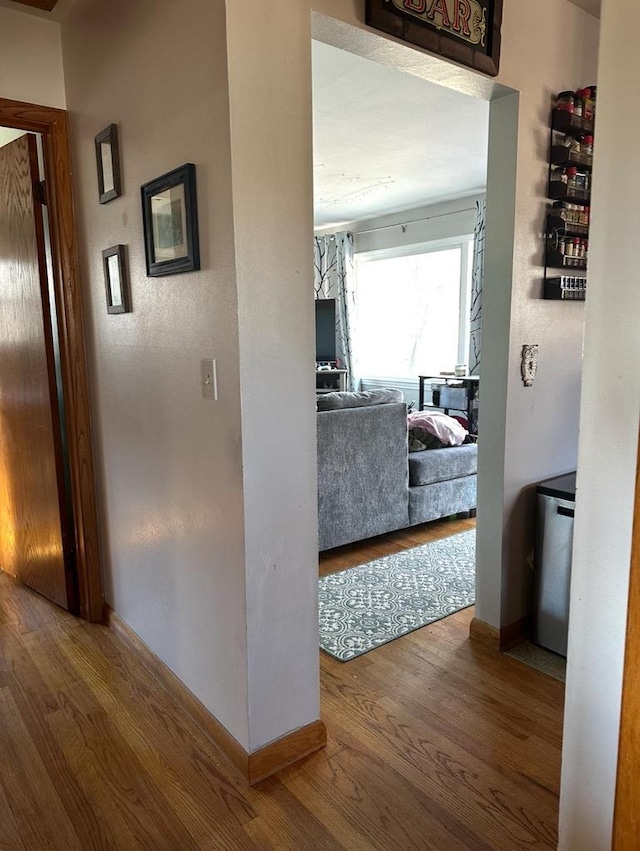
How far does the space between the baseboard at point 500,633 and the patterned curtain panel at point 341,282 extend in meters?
5.28

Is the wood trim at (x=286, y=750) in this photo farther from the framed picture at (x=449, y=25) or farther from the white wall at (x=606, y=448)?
the framed picture at (x=449, y=25)

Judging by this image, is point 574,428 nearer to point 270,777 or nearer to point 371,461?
point 371,461

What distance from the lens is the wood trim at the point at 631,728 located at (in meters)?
0.78

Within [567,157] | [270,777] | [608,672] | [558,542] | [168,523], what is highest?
[567,157]

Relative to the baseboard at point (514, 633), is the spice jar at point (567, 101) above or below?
above

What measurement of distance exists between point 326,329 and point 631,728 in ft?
21.7

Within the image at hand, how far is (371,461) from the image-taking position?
328 cm

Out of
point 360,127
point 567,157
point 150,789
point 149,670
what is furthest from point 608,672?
point 360,127

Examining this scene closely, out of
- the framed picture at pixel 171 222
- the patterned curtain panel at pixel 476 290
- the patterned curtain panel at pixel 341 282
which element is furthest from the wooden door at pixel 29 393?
the patterned curtain panel at pixel 341 282

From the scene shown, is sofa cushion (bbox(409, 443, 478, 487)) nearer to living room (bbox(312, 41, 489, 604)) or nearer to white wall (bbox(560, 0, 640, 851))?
living room (bbox(312, 41, 489, 604))

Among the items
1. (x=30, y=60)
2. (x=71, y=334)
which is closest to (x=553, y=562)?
(x=71, y=334)

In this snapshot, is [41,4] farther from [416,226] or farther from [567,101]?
[416,226]

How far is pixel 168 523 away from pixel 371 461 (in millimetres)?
1559

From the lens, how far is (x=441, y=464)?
3.64m
